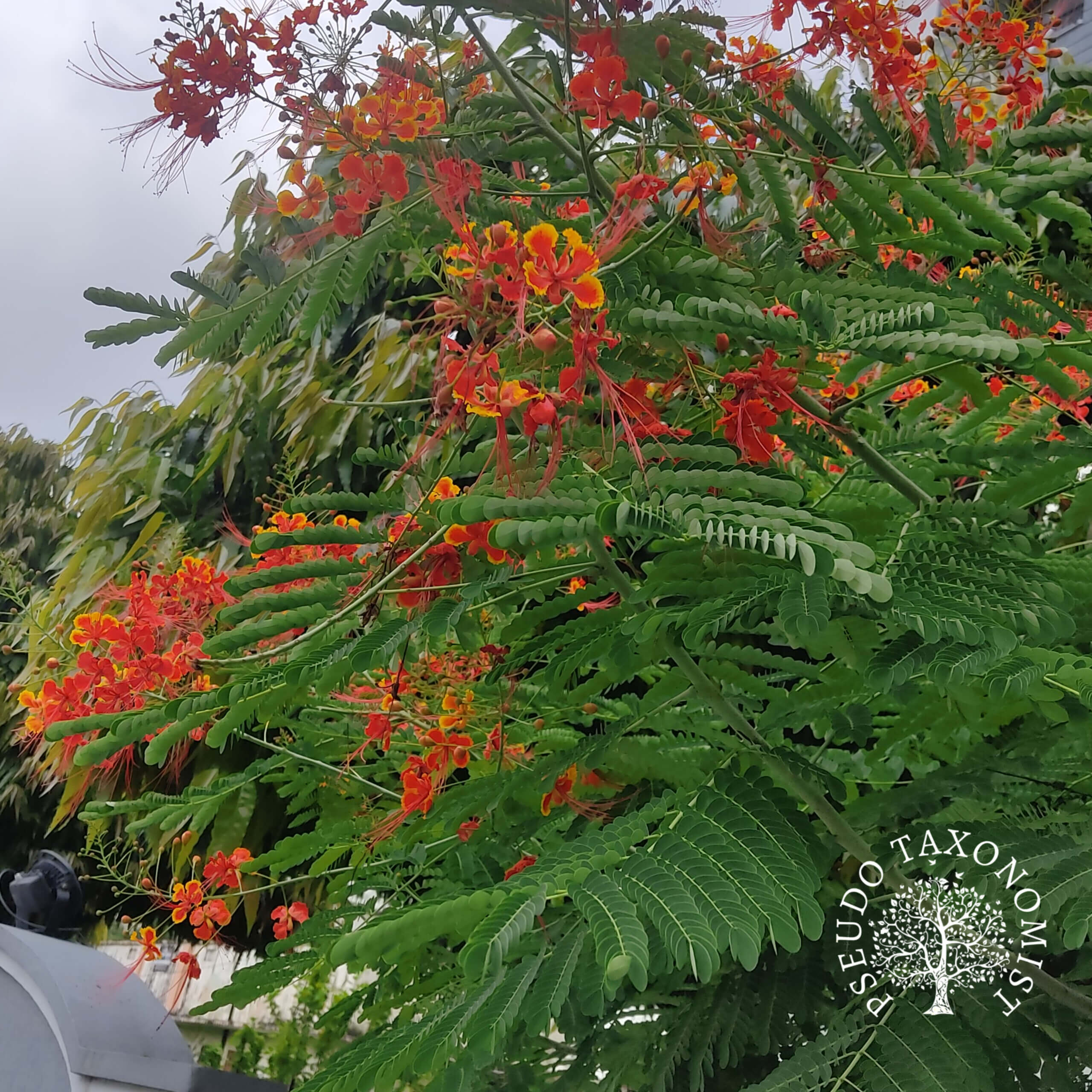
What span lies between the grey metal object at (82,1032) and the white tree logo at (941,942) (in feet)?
4.85

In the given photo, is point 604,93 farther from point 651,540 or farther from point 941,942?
point 941,942

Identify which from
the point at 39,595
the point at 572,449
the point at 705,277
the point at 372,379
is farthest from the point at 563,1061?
the point at 39,595

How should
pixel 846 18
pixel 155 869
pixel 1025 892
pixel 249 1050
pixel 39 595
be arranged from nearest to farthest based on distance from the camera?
pixel 1025 892 < pixel 846 18 < pixel 155 869 < pixel 249 1050 < pixel 39 595

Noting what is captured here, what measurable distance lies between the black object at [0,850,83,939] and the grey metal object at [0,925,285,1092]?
364 mm

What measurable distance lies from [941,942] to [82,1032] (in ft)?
5.60

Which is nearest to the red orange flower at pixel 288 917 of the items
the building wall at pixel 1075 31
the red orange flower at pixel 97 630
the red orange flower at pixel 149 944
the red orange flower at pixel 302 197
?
the red orange flower at pixel 149 944

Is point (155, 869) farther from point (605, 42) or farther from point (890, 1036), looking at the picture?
point (605, 42)

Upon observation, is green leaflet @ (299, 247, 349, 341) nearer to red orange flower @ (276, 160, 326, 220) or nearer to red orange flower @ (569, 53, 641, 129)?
red orange flower @ (276, 160, 326, 220)

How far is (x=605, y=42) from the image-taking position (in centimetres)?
74

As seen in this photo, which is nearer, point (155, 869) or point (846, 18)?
point (846, 18)

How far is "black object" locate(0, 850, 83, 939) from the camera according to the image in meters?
2.25

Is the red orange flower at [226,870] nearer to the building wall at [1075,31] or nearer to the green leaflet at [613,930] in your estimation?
the green leaflet at [613,930]

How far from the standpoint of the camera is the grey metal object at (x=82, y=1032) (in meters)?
1.70

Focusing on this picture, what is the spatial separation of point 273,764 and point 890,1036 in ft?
2.50
